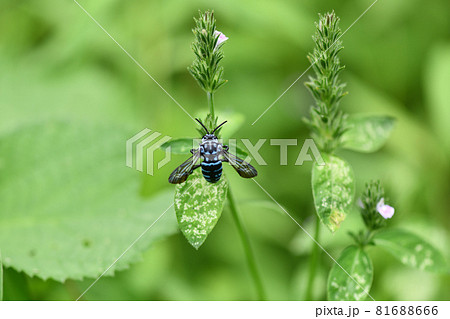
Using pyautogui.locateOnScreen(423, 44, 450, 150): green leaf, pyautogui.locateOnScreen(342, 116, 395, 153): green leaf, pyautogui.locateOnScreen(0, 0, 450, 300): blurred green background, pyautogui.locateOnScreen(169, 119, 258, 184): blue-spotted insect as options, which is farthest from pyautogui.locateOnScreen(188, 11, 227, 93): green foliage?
pyautogui.locateOnScreen(423, 44, 450, 150): green leaf

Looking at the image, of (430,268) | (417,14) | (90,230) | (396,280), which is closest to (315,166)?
(430,268)

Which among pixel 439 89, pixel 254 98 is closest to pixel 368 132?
pixel 439 89

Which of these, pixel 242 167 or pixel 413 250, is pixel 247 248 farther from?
pixel 413 250

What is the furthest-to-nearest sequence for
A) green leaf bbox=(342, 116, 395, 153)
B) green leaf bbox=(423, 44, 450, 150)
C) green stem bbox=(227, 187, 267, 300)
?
green leaf bbox=(423, 44, 450, 150) → green leaf bbox=(342, 116, 395, 153) → green stem bbox=(227, 187, 267, 300)

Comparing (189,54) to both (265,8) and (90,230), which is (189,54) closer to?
(265,8)

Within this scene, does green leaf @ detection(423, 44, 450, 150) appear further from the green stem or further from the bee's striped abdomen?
the bee's striped abdomen

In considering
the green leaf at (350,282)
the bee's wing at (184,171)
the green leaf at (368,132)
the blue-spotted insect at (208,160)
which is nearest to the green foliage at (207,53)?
the blue-spotted insect at (208,160)
